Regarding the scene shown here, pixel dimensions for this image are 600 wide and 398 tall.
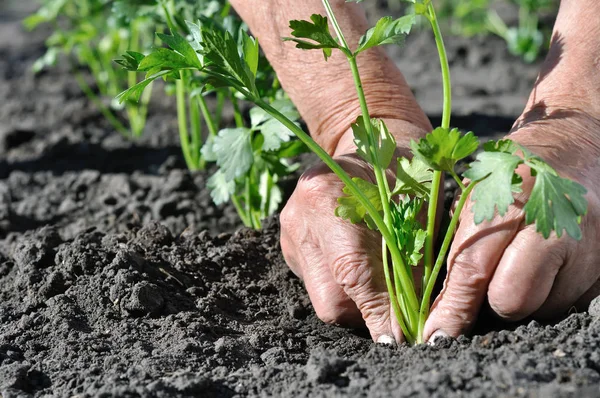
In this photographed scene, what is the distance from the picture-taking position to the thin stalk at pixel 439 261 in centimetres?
182

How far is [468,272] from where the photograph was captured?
191 centimetres

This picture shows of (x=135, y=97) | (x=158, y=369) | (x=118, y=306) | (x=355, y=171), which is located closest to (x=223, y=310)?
(x=118, y=306)

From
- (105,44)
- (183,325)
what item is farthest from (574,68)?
(105,44)

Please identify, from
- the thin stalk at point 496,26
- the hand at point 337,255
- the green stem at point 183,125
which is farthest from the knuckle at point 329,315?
the thin stalk at point 496,26

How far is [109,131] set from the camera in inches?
193

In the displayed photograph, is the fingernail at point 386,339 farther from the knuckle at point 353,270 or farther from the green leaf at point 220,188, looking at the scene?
the green leaf at point 220,188

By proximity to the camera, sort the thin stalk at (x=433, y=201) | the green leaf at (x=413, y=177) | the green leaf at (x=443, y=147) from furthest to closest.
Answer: the green leaf at (x=413, y=177)
the thin stalk at (x=433, y=201)
the green leaf at (x=443, y=147)

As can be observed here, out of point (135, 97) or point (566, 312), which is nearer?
point (135, 97)

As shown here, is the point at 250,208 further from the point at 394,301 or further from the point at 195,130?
the point at 394,301

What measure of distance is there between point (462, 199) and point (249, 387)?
668mm

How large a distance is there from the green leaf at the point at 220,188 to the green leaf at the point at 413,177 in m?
0.86

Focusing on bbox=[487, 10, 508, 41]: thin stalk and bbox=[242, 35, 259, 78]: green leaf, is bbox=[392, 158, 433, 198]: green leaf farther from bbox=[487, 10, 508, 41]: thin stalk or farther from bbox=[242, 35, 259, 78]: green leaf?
bbox=[487, 10, 508, 41]: thin stalk

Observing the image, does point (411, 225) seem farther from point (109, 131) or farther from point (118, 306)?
point (109, 131)

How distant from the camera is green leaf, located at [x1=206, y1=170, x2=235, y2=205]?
2.70 metres
